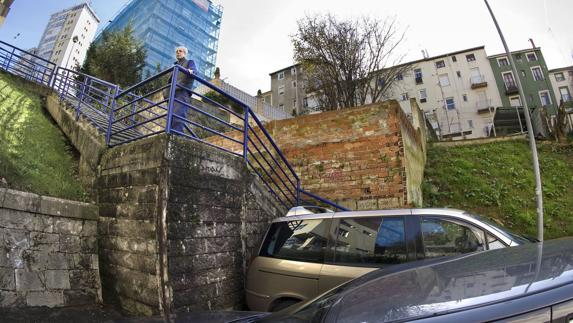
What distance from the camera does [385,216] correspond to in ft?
12.0

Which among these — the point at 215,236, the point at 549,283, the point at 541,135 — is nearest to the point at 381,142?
the point at 215,236

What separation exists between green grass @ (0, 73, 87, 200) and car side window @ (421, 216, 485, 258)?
4.88 m

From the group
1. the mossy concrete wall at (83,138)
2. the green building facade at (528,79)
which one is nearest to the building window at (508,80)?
the green building facade at (528,79)

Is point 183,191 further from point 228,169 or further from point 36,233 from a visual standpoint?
point 36,233

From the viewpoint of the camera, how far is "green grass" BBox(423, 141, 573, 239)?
8.84 m

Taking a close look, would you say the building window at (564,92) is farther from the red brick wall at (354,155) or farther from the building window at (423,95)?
the red brick wall at (354,155)

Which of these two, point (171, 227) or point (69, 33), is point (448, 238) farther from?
point (69, 33)

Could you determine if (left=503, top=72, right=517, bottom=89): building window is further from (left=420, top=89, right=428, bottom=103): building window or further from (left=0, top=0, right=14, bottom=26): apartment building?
(left=0, top=0, right=14, bottom=26): apartment building

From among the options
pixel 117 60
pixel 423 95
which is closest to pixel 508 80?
pixel 423 95

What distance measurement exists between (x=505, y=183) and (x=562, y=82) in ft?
124

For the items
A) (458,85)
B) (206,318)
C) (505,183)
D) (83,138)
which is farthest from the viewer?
(458,85)

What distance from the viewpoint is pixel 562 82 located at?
36.6m

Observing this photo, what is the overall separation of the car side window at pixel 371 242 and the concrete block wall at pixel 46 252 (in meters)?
3.43

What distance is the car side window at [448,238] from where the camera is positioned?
10.5 ft
